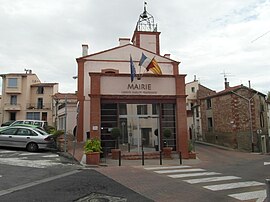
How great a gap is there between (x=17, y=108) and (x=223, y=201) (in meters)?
44.9

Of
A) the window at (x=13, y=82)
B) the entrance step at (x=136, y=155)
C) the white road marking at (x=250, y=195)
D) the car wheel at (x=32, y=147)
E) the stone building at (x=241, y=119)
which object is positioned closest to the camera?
the white road marking at (x=250, y=195)

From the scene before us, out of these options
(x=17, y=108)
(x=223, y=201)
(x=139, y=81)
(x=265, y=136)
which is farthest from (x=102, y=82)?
(x=17, y=108)

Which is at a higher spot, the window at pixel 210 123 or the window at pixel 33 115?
the window at pixel 33 115

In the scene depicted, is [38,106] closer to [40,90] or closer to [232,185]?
[40,90]

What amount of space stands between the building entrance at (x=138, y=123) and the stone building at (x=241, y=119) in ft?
47.0

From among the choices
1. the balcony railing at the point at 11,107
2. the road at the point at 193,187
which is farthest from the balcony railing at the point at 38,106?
the road at the point at 193,187

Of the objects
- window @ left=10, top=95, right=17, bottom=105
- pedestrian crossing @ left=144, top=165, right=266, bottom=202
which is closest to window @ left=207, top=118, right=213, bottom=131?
pedestrian crossing @ left=144, top=165, right=266, bottom=202

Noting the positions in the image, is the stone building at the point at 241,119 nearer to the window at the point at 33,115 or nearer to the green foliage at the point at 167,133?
the green foliage at the point at 167,133

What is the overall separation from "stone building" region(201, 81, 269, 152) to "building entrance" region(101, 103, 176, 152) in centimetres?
1431

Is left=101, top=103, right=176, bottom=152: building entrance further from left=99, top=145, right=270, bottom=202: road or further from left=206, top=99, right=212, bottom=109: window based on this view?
left=206, top=99, right=212, bottom=109: window

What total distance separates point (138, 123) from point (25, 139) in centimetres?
674

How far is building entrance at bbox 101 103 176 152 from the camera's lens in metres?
17.4

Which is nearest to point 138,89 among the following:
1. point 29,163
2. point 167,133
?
point 167,133

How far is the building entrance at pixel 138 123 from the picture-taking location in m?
17.4
